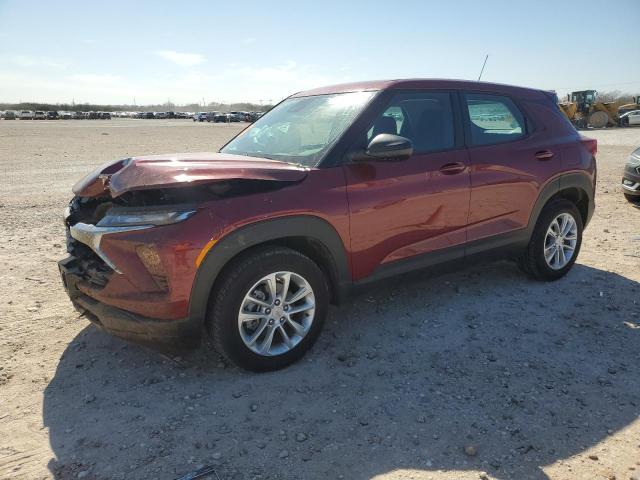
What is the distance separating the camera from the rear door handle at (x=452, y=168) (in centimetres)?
379

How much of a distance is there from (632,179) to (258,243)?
23.1 feet

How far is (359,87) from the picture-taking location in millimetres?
3863

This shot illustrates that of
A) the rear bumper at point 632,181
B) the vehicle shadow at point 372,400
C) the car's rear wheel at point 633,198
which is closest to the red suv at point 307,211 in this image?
the vehicle shadow at point 372,400

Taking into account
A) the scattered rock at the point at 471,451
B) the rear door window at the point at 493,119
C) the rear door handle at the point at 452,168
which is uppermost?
the rear door window at the point at 493,119

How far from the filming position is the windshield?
3512 mm

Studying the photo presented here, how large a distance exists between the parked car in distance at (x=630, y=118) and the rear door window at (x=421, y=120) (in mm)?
34335

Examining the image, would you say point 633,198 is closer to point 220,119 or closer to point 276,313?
point 276,313

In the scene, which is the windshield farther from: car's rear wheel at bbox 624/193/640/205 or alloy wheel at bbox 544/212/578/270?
car's rear wheel at bbox 624/193/640/205

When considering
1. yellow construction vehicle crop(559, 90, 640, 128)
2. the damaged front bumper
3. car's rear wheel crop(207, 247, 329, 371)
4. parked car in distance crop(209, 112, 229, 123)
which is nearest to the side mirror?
car's rear wheel crop(207, 247, 329, 371)

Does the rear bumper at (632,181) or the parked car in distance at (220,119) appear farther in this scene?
the parked car in distance at (220,119)

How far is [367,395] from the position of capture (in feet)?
9.87

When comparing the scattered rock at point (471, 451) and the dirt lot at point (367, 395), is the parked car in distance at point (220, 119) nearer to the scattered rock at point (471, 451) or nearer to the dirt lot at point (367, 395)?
the dirt lot at point (367, 395)

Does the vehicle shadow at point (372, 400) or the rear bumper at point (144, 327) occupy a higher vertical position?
the rear bumper at point (144, 327)

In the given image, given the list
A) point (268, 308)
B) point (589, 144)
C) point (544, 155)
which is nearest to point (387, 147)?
point (268, 308)
